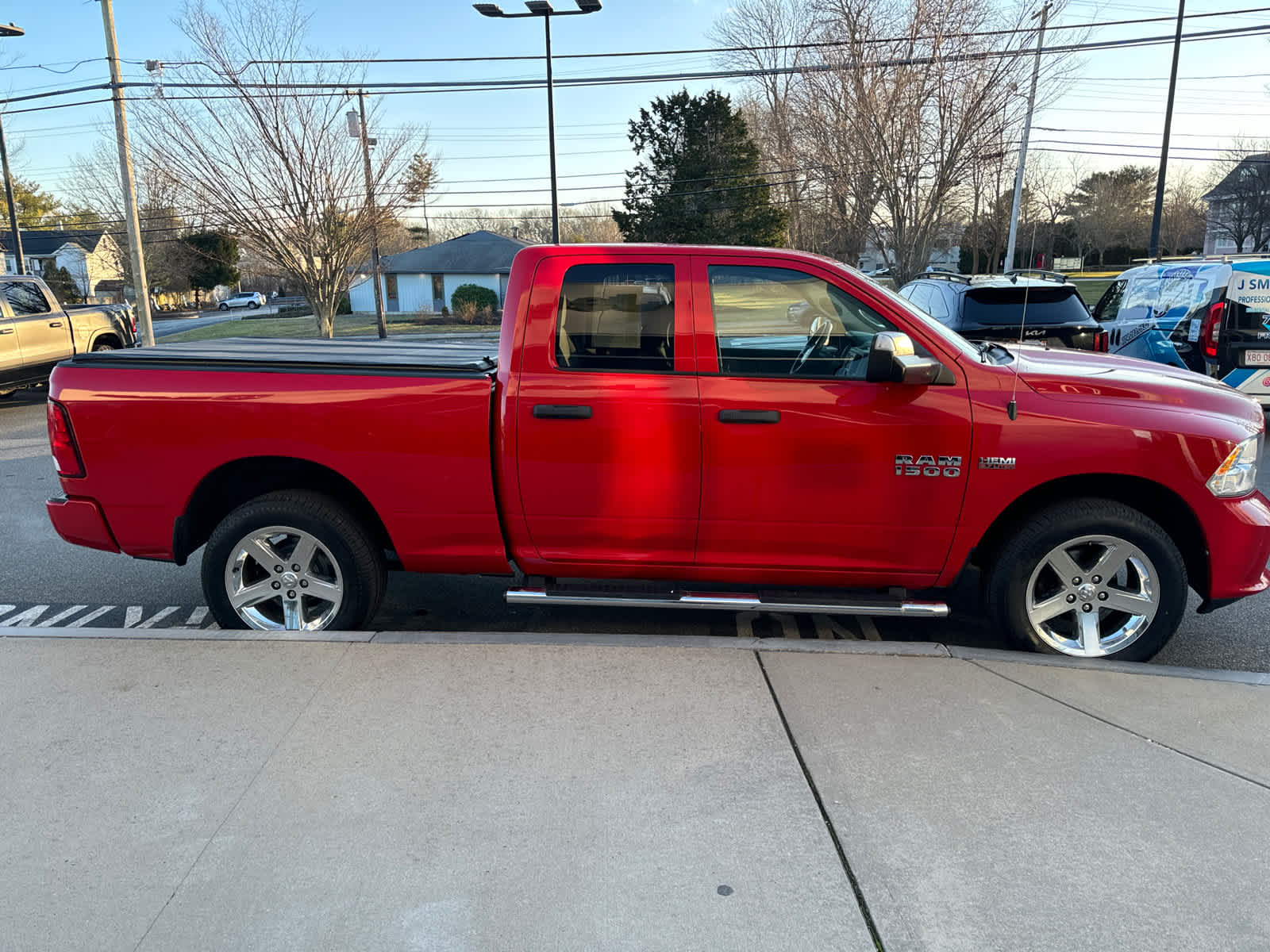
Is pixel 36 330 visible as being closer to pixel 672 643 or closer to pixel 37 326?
pixel 37 326

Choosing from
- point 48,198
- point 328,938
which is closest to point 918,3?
point 328,938

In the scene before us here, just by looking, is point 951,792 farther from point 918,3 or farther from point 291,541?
point 918,3

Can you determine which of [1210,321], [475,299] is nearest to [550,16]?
[1210,321]

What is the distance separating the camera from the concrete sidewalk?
2.38m

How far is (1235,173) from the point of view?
4416 cm

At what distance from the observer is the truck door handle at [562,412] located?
3910mm

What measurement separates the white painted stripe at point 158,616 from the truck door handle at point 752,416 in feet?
11.4

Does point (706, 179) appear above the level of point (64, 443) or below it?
above

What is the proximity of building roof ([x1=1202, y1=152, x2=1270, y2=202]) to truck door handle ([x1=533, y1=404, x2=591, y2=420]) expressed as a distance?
43.7 m

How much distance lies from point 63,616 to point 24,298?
10693 mm

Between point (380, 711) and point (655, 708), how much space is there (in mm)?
1123

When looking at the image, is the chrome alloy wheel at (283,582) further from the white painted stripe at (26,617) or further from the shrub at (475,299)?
the shrub at (475,299)

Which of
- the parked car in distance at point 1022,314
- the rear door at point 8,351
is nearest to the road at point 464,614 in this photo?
the parked car in distance at point 1022,314

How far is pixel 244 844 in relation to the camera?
2684mm
